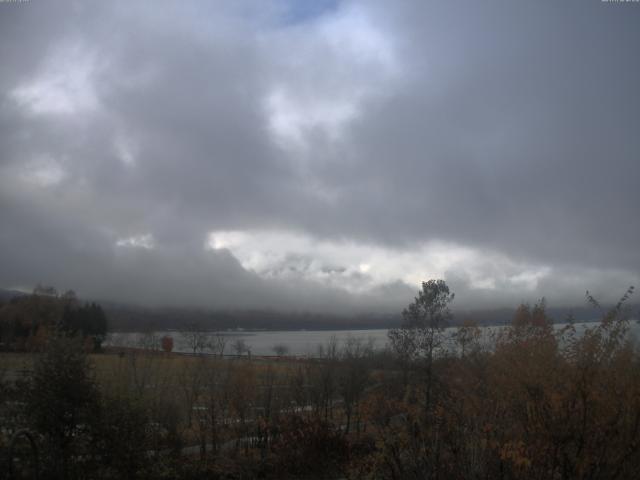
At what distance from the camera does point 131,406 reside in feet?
40.4

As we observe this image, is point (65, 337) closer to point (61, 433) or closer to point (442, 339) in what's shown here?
point (61, 433)

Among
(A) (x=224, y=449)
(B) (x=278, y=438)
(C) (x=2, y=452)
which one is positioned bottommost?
(A) (x=224, y=449)

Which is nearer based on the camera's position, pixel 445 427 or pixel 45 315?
pixel 445 427

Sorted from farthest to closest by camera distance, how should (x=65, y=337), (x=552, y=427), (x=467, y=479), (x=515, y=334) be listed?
1. (x=515, y=334)
2. (x=65, y=337)
3. (x=552, y=427)
4. (x=467, y=479)

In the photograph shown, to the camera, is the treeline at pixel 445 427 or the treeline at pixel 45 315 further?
the treeline at pixel 45 315

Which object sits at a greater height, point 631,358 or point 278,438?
point 631,358

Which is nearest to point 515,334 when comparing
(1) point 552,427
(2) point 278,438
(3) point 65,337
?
(1) point 552,427

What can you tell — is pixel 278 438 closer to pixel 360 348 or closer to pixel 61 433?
pixel 61 433

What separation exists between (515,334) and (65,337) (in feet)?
45.2

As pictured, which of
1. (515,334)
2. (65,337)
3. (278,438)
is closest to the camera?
(65,337)

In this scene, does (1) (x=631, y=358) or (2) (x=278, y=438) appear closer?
(1) (x=631, y=358)

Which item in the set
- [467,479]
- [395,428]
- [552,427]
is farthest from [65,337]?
[552,427]

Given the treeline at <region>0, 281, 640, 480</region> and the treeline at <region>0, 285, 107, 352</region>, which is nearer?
the treeline at <region>0, 281, 640, 480</region>

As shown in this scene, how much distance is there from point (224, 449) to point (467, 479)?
1532 cm
